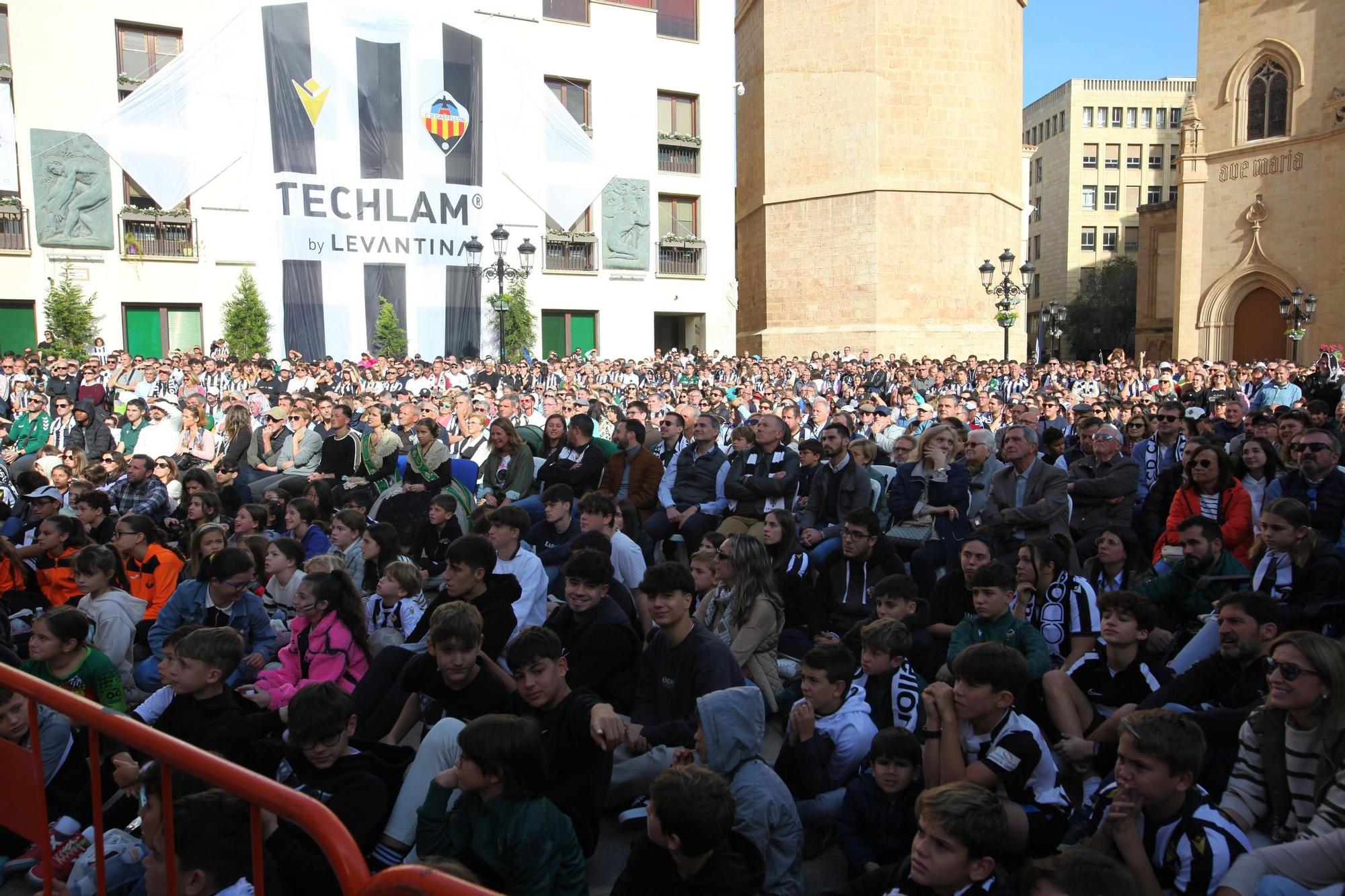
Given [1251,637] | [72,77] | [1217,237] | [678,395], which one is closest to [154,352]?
[72,77]

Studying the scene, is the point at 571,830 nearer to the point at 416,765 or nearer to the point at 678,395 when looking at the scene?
the point at 416,765

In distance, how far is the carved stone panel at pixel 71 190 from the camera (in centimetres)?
2042

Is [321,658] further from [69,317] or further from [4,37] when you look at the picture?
[4,37]

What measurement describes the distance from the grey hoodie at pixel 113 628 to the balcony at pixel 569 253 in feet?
68.8

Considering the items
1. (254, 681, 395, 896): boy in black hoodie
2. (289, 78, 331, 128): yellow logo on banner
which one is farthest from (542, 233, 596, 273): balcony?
(254, 681, 395, 896): boy in black hoodie

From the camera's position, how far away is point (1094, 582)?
215 inches

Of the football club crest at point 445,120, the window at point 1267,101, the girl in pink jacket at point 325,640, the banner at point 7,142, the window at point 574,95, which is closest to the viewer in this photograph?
the girl in pink jacket at point 325,640

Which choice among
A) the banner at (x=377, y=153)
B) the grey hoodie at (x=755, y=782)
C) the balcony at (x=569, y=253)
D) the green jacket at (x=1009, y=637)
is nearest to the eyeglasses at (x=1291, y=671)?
the green jacket at (x=1009, y=637)

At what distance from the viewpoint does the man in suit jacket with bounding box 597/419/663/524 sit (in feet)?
27.5

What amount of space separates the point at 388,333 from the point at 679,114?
10.4 meters

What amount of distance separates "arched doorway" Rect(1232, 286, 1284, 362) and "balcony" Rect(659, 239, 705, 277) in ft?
63.3

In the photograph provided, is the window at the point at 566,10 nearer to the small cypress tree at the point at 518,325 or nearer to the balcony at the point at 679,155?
the balcony at the point at 679,155

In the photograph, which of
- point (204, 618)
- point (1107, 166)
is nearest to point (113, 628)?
point (204, 618)

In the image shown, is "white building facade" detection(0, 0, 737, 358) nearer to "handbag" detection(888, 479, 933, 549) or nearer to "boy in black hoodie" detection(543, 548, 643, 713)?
"handbag" detection(888, 479, 933, 549)
